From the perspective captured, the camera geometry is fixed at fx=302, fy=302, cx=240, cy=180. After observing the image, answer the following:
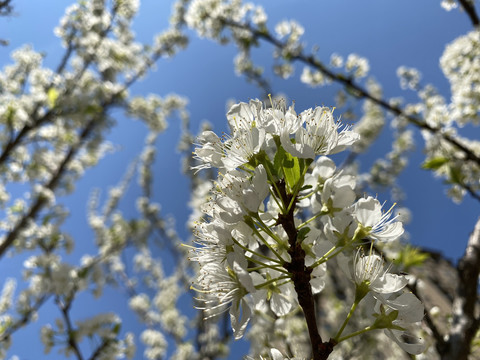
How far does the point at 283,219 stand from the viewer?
98 centimetres

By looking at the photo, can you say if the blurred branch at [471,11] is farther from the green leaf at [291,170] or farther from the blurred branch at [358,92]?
the green leaf at [291,170]

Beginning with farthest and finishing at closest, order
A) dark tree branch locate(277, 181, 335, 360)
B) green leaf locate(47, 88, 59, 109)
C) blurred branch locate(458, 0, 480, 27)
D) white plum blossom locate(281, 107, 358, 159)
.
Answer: green leaf locate(47, 88, 59, 109) < blurred branch locate(458, 0, 480, 27) < white plum blossom locate(281, 107, 358, 159) < dark tree branch locate(277, 181, 335, 360)

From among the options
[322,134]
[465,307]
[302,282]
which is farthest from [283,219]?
[465,307]

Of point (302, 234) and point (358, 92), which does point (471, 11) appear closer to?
point (358, 92)

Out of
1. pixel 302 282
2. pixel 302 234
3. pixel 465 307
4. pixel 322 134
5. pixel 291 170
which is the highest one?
pixel 322 134

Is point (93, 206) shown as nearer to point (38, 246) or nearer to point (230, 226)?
point (38, 246)

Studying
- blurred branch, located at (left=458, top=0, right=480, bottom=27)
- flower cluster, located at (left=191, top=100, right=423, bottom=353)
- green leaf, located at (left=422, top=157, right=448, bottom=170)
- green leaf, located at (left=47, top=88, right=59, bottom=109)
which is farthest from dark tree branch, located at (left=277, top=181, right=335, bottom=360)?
green leaf, located at (left=47, top=88, right=59, bottom=109)

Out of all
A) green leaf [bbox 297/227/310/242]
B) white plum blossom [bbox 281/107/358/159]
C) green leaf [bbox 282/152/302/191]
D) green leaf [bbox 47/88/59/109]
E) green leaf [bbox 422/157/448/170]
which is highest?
green leaf [bbox 47/88/59/109]

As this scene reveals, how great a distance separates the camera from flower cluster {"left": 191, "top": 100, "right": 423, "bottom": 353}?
3.04 feet

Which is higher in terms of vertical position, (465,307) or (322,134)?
(322,134)

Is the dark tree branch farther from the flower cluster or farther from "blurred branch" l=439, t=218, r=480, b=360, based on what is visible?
"blurred branch" l=439, t=218, r=480, b=360

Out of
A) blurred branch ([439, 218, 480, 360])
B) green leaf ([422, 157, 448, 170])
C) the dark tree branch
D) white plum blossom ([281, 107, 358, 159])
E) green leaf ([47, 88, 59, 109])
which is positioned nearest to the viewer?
the dark tree branch

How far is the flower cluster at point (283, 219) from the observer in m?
0.93

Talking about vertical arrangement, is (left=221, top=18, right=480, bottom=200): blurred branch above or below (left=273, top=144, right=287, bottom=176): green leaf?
above
